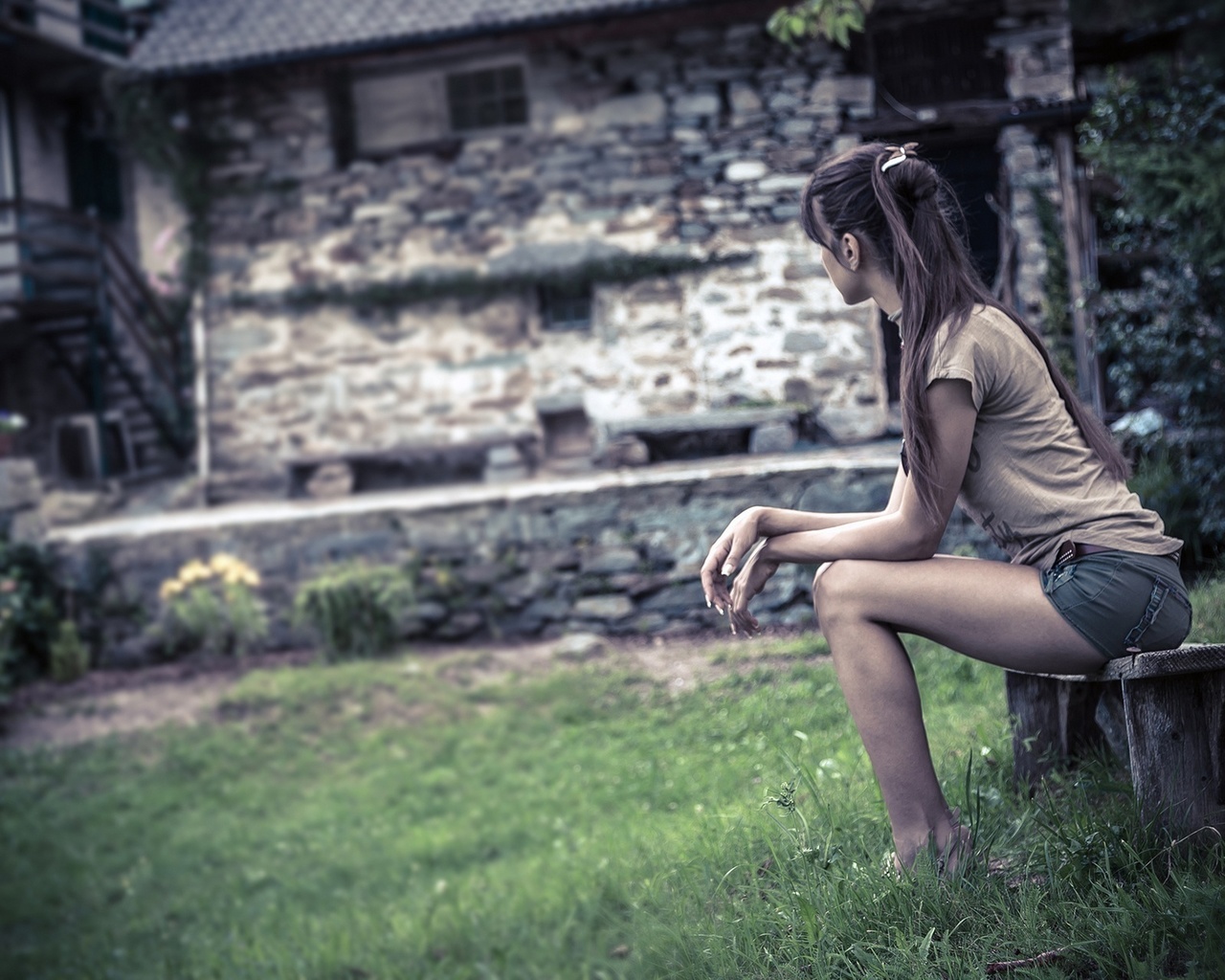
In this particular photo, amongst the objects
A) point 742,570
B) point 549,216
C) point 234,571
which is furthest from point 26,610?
point 742,570

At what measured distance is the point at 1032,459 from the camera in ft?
7.11

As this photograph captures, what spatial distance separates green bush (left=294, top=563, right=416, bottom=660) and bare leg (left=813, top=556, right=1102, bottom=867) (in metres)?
4.96

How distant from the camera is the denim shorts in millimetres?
2051

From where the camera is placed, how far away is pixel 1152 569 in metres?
2.07

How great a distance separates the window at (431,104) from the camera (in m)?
9.30

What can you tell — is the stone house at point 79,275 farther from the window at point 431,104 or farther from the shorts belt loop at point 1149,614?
the shorts belt loop at point 1149,614

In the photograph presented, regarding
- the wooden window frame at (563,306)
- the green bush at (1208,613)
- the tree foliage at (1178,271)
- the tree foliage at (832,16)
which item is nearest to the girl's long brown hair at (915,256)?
the green bush at (1208,613)

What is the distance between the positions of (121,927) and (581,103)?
23.3ft

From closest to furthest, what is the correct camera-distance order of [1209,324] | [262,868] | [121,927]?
[121,927]
[262,868]
[1209,324]

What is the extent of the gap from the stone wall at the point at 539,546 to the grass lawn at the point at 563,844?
29.4 inches

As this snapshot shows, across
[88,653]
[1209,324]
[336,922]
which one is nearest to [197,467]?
[88,653]

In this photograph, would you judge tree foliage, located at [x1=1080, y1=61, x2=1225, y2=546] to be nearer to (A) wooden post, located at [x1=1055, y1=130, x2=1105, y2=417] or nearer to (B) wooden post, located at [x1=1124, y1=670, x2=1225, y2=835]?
(A) wooden post, located at [x1=1055, y1=130, x2=1105, y2=417]

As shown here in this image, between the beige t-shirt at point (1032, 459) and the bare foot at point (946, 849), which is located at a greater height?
the beige t-shirt at point (1032, 459)

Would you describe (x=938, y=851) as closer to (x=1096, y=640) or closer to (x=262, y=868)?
(x=1096, y=640)
